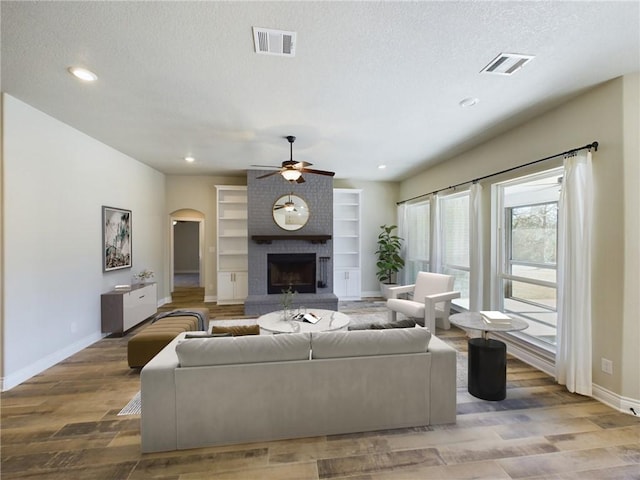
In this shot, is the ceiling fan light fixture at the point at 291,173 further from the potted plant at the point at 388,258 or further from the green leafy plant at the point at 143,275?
the potted plant at the point at 388,258

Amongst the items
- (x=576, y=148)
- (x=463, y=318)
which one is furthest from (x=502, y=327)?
(x=576, y=148)

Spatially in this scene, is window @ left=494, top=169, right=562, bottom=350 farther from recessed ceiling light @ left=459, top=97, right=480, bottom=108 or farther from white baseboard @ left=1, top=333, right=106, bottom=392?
white baseboard @ left=1, top=333, right=106, bottom=392

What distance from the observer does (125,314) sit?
4.56m

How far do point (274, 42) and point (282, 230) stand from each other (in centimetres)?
450

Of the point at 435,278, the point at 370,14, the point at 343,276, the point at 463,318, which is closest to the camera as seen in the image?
the point at 370,14

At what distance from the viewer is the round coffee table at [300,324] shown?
3475mm

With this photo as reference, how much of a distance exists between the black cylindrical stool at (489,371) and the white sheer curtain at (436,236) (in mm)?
2921

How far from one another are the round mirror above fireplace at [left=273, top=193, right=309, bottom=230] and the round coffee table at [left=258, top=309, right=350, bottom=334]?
106 inches

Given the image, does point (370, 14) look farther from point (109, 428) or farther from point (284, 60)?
point (109, 428)

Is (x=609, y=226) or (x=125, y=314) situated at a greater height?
(x=609, y=226)

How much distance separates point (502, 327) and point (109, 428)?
3329 mm

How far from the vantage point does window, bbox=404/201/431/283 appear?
21.7ft

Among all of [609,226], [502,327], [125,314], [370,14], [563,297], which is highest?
[370,14]

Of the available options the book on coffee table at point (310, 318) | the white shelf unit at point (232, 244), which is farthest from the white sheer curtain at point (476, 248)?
the white shelf unit at point (232, 244)
